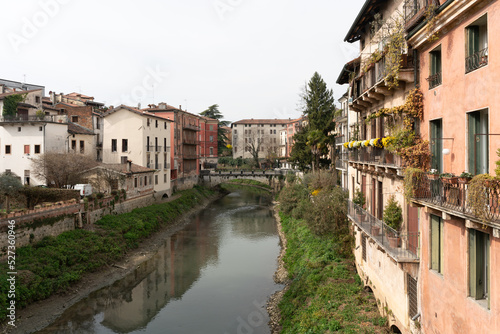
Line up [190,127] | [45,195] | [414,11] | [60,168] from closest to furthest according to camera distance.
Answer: [414,11] → [45,195] → [60,168] → [190,127]

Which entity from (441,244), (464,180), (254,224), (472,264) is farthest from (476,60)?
(254,224)

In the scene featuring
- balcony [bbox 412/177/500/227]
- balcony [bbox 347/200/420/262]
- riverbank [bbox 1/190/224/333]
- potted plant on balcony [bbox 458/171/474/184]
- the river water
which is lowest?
the river water

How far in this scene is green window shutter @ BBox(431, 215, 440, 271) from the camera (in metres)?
9.67

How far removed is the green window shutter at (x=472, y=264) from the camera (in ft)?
25.3

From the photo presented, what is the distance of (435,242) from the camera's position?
9734 mm

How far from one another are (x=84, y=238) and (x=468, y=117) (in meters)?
25.4

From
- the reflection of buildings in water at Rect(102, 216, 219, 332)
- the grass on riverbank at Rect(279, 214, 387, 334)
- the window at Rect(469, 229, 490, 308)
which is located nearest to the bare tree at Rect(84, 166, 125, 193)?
the reflection of buildings in water at Rect(102, 216, 219, 332)

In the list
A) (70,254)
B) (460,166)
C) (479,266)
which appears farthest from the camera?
(70,254)

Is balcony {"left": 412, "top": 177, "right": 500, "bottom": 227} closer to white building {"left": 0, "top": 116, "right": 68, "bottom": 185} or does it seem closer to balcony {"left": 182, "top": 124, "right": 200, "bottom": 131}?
white building {"left": 0, "top": 116, "right": 68, "bottom": 185}

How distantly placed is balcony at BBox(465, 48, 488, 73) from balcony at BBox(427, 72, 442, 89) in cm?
157

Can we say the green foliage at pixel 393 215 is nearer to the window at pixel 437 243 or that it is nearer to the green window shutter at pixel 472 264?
the window at pixel 437 243

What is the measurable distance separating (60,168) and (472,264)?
112ft

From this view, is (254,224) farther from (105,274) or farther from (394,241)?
(394,241)

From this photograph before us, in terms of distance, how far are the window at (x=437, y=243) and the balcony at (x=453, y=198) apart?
28.1 inches
